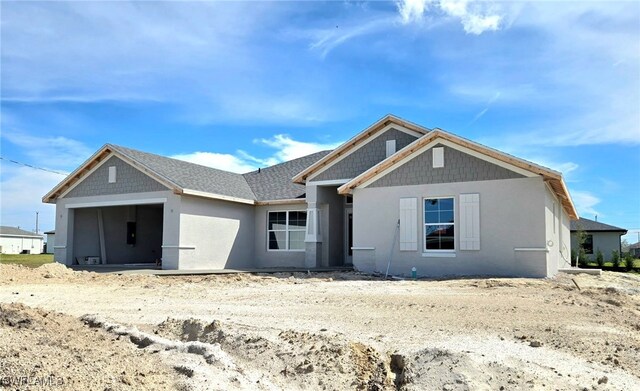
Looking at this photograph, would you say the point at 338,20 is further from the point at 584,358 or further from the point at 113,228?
the point at 113,228

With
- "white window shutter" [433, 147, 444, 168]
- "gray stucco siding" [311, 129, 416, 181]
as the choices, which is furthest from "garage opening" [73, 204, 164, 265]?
"white window shutter" [433, 147, 444, 168]

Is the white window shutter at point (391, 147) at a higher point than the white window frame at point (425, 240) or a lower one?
higher

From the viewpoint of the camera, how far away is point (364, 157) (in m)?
21.0

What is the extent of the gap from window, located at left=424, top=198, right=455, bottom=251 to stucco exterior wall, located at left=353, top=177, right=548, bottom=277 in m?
0.18

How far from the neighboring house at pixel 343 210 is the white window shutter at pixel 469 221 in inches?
1.2

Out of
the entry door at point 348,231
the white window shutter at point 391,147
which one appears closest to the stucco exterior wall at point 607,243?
the entry door at point 348,231

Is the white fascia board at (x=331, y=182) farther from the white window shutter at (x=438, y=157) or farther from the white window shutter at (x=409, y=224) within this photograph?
the white window shutter at (x=438, y=157)

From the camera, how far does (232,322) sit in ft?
26.4

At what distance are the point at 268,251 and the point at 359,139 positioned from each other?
653 cm

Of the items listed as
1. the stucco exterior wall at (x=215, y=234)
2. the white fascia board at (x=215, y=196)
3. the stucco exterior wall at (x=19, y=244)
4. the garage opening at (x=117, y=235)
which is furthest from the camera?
the stucco exterior wall at (x=19, y=244)

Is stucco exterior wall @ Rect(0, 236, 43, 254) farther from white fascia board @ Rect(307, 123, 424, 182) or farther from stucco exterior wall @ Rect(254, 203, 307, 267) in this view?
white fascia board @ Rect(307, 123, 424, 182)

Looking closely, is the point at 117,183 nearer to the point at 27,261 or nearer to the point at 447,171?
the point at 447,171

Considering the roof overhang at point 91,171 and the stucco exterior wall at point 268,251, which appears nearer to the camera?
the roof overhang at point 91,171

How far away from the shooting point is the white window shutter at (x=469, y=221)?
16.8 meters
